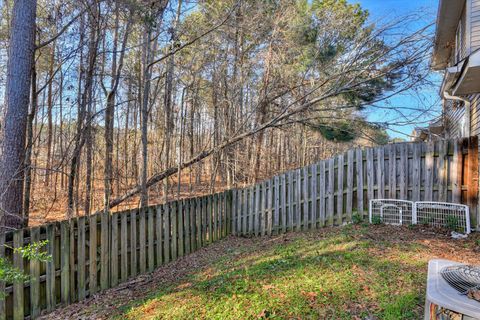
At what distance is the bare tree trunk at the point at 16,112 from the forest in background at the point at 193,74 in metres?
0.06

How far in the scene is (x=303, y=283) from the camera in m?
2.78

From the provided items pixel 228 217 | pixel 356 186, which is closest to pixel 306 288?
pixel 356 186

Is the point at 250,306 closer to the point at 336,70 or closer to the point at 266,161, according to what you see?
the point at 336,70

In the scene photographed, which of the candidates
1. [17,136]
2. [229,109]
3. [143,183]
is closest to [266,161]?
[229,109]

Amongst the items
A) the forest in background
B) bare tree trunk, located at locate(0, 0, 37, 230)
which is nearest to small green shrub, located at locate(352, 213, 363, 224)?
the forest in background

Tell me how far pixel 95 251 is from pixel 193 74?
5.84m

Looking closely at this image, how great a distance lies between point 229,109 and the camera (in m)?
8.45

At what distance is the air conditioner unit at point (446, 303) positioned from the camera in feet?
3.99

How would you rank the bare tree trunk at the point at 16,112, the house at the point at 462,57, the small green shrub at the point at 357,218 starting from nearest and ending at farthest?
the bare tree trunk at the point at 16,112 < the house at the point at 462,57 < the small green shrub at the point at 357,218

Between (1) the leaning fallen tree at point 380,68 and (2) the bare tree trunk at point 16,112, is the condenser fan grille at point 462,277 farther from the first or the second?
(1) the leaning fallen tree at point 380,68

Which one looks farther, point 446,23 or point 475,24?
point 446,23

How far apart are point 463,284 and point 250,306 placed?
1.59 metres

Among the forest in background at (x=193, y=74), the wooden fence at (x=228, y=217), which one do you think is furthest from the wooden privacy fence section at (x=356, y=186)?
the forest in background at (x=193, y=74)

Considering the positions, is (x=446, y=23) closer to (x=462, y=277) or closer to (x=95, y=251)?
(x=462, y=277)
